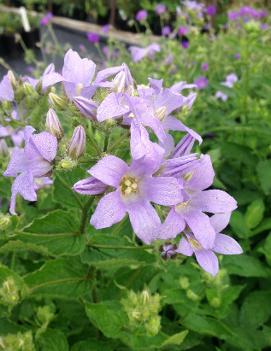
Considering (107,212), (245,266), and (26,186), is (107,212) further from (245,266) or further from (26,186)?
(245,266)

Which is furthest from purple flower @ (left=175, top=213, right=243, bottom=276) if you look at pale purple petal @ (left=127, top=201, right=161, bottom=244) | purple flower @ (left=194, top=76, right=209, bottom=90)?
purple flower @ (left=194, top=76, right=209, bottom=90)

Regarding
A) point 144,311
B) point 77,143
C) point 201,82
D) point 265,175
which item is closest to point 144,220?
point 77,143

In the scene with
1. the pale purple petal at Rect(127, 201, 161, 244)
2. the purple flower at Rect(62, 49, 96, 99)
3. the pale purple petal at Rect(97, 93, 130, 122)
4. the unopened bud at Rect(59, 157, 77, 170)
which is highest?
the pale purple petal at Rect(97, 93, 130, 122)

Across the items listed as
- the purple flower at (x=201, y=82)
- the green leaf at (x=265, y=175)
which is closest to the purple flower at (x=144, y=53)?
the purple flower at (x=201, y=82)

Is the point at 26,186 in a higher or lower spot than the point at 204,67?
higher

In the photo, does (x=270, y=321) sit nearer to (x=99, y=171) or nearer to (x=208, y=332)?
(x=208, y=332)

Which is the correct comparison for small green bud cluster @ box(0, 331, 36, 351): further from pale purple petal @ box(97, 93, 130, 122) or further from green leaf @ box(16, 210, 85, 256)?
pale purple petal @ box(97, 93, 130, 122)

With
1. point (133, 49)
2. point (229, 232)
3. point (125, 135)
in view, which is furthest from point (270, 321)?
point (133, 49)
